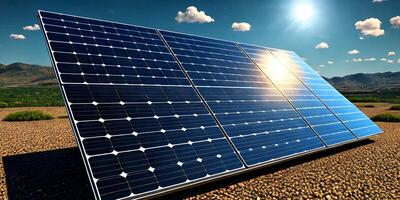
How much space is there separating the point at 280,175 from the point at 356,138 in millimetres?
6590

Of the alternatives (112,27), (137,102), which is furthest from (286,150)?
(112,27)

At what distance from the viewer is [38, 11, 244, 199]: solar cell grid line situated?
7.39 metres

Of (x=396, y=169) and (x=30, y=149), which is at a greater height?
(x=30, y=149)

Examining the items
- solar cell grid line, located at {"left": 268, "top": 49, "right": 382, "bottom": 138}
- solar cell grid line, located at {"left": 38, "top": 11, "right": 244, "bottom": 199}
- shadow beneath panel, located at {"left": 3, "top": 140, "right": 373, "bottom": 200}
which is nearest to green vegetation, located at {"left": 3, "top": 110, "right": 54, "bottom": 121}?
shadow beneath panel, located at {"left": 3, "top": 140, "right": 373, "bottom": 200}

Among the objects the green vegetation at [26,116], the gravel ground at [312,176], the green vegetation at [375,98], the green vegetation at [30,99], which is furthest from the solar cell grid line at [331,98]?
the green vegetation at [375,98]

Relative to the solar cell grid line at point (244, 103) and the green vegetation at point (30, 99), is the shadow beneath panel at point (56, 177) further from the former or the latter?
the green vegetation at point (30, 99)

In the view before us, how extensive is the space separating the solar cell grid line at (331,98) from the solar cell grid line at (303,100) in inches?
30.3

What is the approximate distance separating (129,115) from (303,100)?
10.8 meters

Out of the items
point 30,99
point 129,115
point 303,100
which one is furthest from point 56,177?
point 30,99

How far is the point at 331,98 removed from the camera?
18.8 meters

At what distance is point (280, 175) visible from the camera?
11055 millimetres

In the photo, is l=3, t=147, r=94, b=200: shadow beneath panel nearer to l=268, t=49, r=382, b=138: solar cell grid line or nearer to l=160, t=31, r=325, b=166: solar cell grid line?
l=160, t=31, r=325, b=166: solar cell grid line

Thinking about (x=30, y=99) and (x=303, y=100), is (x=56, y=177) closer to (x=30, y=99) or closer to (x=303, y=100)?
(x=303, y=100)

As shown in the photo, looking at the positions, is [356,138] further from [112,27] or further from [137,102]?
[112,27]
